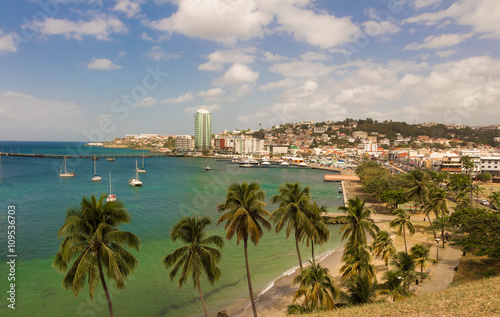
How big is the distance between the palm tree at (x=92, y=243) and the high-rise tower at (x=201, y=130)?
178m

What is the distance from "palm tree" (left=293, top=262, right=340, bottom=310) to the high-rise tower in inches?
6970

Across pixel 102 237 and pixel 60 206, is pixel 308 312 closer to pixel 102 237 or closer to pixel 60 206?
pixel 102 237

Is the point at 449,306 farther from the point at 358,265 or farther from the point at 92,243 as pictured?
the point at 92,243

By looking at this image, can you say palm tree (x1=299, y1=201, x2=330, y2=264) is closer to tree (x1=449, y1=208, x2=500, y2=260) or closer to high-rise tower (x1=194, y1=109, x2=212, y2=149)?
tree (x1=449, y1=208, x2=500, y2=260)

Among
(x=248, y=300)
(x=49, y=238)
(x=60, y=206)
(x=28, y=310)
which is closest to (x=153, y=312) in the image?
(x=248, y=300)

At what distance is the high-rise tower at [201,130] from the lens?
609 feet

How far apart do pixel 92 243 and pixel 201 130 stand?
591 ft

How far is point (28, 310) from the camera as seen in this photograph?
14.5 metres

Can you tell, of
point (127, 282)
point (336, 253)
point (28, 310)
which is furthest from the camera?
point (336, 253)

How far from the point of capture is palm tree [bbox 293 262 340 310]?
1051 cm

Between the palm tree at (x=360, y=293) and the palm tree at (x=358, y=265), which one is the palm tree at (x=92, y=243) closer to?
the palm tree at (x=360, y=293)

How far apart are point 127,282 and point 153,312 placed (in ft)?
13.9

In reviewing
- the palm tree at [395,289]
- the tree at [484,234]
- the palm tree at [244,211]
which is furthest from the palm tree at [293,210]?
the tree at [484,234]

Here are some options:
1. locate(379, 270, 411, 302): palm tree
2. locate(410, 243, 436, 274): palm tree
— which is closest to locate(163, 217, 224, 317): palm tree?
locate(379, 270, 411, 302): palm tree
